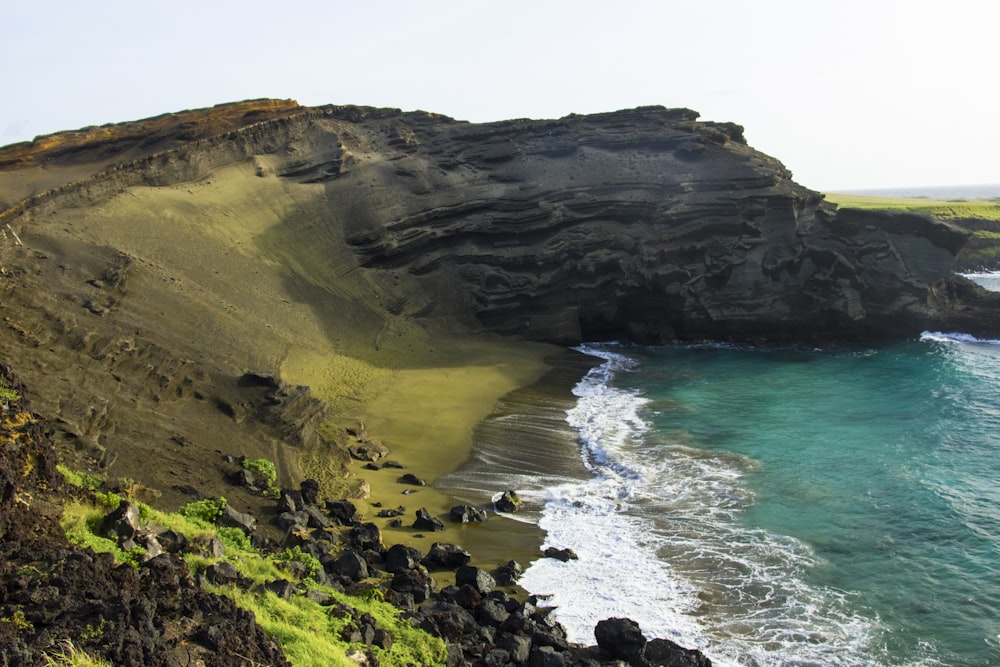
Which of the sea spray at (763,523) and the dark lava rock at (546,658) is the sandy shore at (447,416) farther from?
the dark lava rock at (546,658)

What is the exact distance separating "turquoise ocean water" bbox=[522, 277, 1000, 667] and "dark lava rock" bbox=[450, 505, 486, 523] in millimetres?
1691

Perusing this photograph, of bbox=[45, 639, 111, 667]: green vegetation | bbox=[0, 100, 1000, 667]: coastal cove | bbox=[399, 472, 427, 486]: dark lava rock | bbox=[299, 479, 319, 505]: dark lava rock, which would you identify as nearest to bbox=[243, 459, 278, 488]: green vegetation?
bbox=[0, 100, 1000, 667]: coastal cove

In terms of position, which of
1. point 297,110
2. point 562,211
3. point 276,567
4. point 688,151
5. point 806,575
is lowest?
point 806,575

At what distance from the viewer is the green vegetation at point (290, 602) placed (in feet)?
36.3

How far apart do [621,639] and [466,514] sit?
7124mm

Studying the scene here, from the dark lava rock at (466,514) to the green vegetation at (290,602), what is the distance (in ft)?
18.3

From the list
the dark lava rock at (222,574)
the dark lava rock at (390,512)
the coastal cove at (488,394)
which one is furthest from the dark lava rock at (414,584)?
the dark lava rock at (390,512)

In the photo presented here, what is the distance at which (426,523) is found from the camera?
773 inches

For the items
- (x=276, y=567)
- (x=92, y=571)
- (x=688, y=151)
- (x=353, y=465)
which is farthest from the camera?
(x=688, y=151)

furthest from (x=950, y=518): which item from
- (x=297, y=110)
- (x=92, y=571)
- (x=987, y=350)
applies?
(x=297, y=110)

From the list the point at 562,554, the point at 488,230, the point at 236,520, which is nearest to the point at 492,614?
the point at 562,554

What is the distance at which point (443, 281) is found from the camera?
4356 cm

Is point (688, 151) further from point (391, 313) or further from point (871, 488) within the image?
point (871, 488)

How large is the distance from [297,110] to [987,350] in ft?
135
